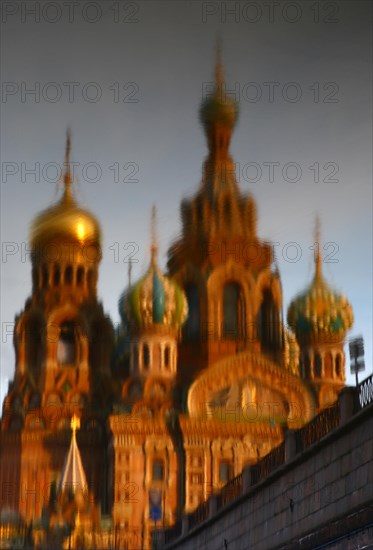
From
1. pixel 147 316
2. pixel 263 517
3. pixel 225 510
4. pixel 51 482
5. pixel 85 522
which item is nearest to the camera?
pixel 263 517

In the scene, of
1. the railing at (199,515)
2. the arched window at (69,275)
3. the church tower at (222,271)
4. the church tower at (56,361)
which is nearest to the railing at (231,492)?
the railing at (199,515)

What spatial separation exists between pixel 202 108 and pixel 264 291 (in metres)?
8.35

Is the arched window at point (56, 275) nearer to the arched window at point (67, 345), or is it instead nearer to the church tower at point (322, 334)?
the arched window at point (67, 345)

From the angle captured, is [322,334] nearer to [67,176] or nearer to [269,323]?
[269,323]

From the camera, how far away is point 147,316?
159 ft

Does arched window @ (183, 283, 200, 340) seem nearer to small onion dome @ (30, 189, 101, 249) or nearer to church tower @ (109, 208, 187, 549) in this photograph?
church tower @ (109, 208, 187, 549)

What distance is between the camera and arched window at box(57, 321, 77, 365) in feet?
159

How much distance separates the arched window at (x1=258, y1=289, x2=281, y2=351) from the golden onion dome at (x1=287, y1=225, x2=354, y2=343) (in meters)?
0.78

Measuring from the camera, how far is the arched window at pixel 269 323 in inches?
2013

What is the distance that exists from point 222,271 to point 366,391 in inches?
1350

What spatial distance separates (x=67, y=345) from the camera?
49.0m

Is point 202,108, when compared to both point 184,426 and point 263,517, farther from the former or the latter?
point 263,517

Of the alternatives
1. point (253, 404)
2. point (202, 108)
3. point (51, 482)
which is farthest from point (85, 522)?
point (202, 108)

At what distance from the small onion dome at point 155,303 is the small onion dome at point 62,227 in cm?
272
